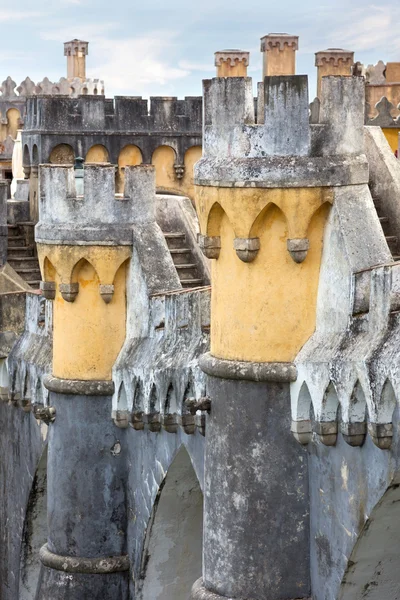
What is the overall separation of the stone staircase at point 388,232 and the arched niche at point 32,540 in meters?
6.88

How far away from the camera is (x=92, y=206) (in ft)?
59.1

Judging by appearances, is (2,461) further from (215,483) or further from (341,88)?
(341,88)

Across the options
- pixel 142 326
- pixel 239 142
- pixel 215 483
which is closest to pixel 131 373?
pixel 142 326

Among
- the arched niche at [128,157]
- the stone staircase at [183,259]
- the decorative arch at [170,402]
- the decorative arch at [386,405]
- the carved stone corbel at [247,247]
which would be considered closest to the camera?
the decorative arch at [386,405]

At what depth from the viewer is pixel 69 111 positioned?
84.5 feet

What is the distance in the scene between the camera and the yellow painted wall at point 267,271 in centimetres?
1343

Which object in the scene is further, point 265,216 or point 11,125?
point 11,125

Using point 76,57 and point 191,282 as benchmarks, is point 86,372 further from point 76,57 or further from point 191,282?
point 76,57

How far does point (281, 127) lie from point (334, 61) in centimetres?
3027

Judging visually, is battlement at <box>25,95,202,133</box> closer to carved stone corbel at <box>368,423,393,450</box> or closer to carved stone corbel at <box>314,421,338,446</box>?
carved stone corbel at <box>314,421,338,446</box>

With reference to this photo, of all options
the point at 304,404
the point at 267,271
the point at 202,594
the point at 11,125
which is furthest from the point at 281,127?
the point at 11,125

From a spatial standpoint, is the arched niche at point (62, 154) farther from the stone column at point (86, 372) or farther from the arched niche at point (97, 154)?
the stone column at point (86, 372)

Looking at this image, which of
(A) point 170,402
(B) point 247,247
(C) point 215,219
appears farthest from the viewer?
(A) point 170,402

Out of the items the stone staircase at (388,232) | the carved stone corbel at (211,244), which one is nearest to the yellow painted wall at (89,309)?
the stone staircase at (388,232)
